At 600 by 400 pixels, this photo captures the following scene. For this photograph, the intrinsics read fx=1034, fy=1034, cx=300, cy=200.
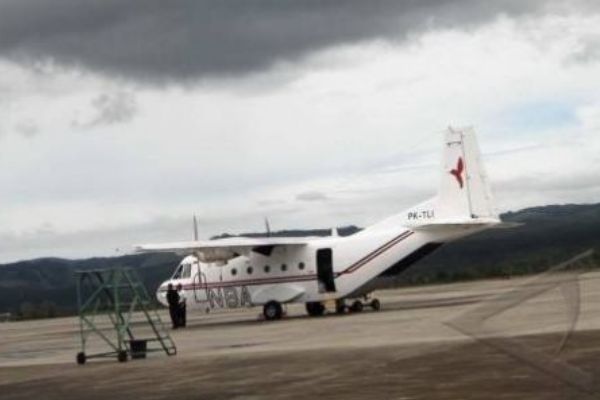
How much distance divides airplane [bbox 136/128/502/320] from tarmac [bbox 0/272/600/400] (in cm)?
668

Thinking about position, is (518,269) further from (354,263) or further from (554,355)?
(554,355)

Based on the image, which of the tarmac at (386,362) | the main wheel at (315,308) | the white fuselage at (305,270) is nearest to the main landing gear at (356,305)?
the main wheel at (315,308)

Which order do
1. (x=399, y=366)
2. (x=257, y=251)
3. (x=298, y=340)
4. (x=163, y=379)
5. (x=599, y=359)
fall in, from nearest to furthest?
1. (x=599, y=359)
2. (x=399, y=366)
3. (x=163, y=379)
4. (x=298, y=340)
5. (x=257, y=251)

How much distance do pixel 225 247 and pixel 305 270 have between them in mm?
3742

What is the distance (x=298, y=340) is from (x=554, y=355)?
2278 centimetres

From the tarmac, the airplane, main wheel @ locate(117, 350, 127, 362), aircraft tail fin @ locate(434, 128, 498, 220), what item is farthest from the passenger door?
main wheel @ locate(117, 350, 127, 362)

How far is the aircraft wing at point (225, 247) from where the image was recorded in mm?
45750

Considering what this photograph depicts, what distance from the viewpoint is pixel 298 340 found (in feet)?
103

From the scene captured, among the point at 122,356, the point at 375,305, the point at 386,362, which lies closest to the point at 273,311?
the point at 375,305

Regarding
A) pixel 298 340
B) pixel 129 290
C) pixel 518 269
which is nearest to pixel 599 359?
pixel 298 340

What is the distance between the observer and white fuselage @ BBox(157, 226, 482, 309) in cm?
4378

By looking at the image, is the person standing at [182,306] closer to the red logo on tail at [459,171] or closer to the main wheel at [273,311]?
the main wheel at [273,311]

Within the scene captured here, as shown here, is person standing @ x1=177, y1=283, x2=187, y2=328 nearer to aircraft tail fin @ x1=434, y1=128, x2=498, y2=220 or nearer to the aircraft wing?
the aircraft wing

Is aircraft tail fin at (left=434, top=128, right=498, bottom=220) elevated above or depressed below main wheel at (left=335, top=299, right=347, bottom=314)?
above
